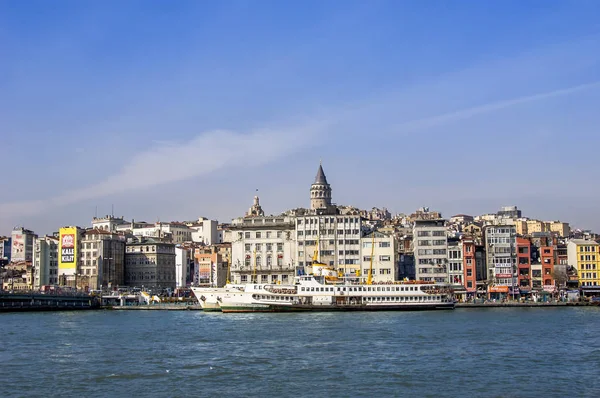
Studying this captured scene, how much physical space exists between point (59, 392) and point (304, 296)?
57026mm

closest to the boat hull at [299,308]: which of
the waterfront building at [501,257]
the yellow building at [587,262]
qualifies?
the waterfront building at [501,257]

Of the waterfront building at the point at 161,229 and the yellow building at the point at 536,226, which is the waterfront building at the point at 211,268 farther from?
the yellow building at the point at 536,226

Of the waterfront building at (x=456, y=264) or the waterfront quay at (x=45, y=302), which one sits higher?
the waterfront building at (x=456, y=264)

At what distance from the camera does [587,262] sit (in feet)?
378

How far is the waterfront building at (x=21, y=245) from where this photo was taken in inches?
6565

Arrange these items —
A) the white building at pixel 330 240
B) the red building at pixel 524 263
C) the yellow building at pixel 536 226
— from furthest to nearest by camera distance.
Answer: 1. the yellow building at pixel 536 226
2. the white building at pixel 330 240
3. the red building at pixel 524 263

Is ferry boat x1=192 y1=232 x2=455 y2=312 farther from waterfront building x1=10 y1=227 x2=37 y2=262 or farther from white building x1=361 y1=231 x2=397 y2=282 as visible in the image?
waterfront building x1=10 y1=227 x2=37 y2=262

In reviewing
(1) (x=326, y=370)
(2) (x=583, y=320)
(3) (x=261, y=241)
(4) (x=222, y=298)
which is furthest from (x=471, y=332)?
(3) (x=261, y=241)

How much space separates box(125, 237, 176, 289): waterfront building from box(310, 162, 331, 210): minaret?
37.7 metres

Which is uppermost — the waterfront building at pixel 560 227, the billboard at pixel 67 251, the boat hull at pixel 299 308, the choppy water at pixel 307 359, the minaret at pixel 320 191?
the minaret at pixel 320 191

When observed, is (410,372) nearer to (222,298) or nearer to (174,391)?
(174,391)

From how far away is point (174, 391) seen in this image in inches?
1366

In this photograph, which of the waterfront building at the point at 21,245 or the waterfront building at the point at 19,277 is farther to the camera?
the waterfront building at the point at 21,245

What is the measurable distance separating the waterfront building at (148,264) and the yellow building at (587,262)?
70.5 meters
